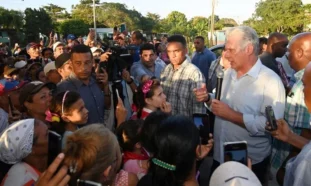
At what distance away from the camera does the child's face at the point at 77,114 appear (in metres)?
2.88

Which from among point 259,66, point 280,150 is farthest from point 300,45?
point 280,150

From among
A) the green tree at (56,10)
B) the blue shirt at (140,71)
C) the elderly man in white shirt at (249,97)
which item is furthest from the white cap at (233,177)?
the green tree at (56,10)

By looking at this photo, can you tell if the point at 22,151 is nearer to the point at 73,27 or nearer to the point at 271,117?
the point at 271,117

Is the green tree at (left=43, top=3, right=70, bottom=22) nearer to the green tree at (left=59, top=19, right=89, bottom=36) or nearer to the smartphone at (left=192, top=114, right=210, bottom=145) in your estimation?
the green tree at (left=59, top=19, right=89, bottom=36)

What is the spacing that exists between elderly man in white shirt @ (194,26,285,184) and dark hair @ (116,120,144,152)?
66 cm

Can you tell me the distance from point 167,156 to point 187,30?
4620 cm

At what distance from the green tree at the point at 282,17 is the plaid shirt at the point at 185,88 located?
35644 millimetres

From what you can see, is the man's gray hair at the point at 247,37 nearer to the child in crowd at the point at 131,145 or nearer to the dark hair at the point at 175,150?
the child in crowd at the point at 131,145

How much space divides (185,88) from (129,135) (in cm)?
134

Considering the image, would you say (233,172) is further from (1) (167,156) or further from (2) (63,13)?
(2) (63,13)

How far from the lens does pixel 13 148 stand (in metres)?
2.01

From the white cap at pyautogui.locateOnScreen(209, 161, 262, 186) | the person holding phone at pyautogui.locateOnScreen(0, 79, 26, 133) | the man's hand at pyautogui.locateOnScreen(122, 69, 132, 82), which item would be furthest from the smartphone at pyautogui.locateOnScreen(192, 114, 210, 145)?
the man's hand at pyautogui.locateOnScreen(122, 69, 132, 82)

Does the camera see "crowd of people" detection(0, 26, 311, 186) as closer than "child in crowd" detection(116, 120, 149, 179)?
Yes

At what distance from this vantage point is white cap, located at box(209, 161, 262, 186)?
120cm
